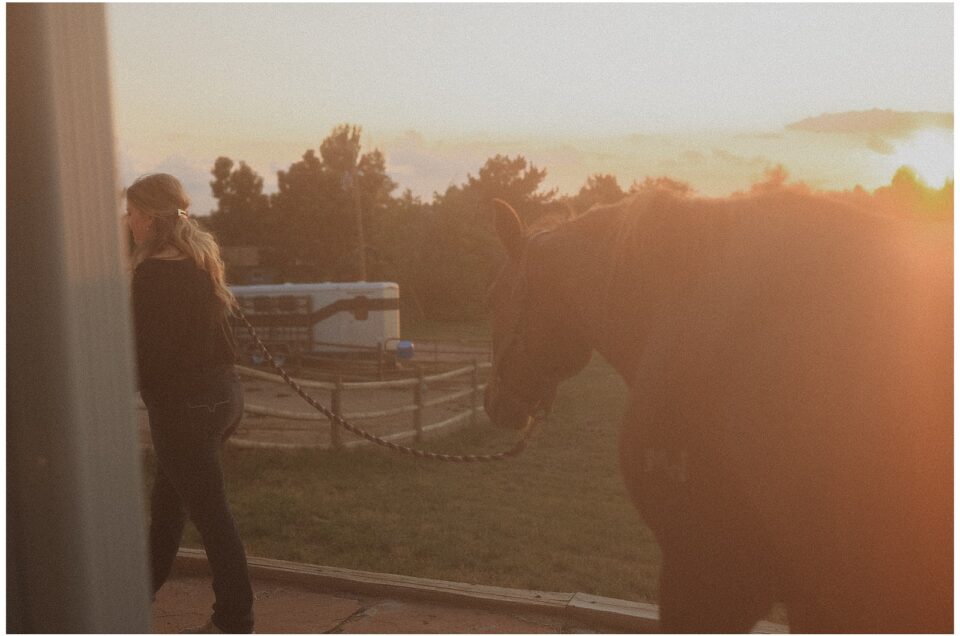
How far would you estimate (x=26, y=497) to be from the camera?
5.77ft

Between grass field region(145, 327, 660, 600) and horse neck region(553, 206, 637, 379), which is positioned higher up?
horse neck region(553, 206, 637, 379)

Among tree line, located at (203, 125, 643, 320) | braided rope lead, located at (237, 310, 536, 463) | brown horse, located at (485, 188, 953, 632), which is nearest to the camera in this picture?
brown horse, located at (485, 188, 953, 632)

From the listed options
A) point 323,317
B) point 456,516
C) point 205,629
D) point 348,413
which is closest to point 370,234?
point 323,317

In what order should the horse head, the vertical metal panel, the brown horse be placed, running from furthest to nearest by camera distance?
the horse head
the brown horse
the vertical metal panel

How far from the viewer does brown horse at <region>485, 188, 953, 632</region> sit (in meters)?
1.78

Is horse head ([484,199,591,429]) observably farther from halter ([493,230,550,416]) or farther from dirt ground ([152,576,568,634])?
dirt ground ([152,576,568,634])

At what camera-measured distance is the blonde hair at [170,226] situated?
9.98ft

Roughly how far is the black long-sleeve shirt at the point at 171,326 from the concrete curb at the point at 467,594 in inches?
61.1

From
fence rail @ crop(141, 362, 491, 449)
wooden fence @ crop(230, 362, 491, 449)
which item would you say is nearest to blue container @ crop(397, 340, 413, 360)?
wooden fence @ crop(230, 362, 491, 449)

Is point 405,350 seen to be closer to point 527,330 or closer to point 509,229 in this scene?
point 509,229

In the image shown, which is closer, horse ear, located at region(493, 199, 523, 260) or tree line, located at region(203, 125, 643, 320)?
horse ear, located at region(493, 199, 523, 260)

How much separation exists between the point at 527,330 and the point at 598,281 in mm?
380

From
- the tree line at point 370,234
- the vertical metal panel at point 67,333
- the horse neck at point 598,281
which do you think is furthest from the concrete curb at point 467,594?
the tree line at point 370,234

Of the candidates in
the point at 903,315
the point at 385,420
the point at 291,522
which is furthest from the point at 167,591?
the point at 385,420
